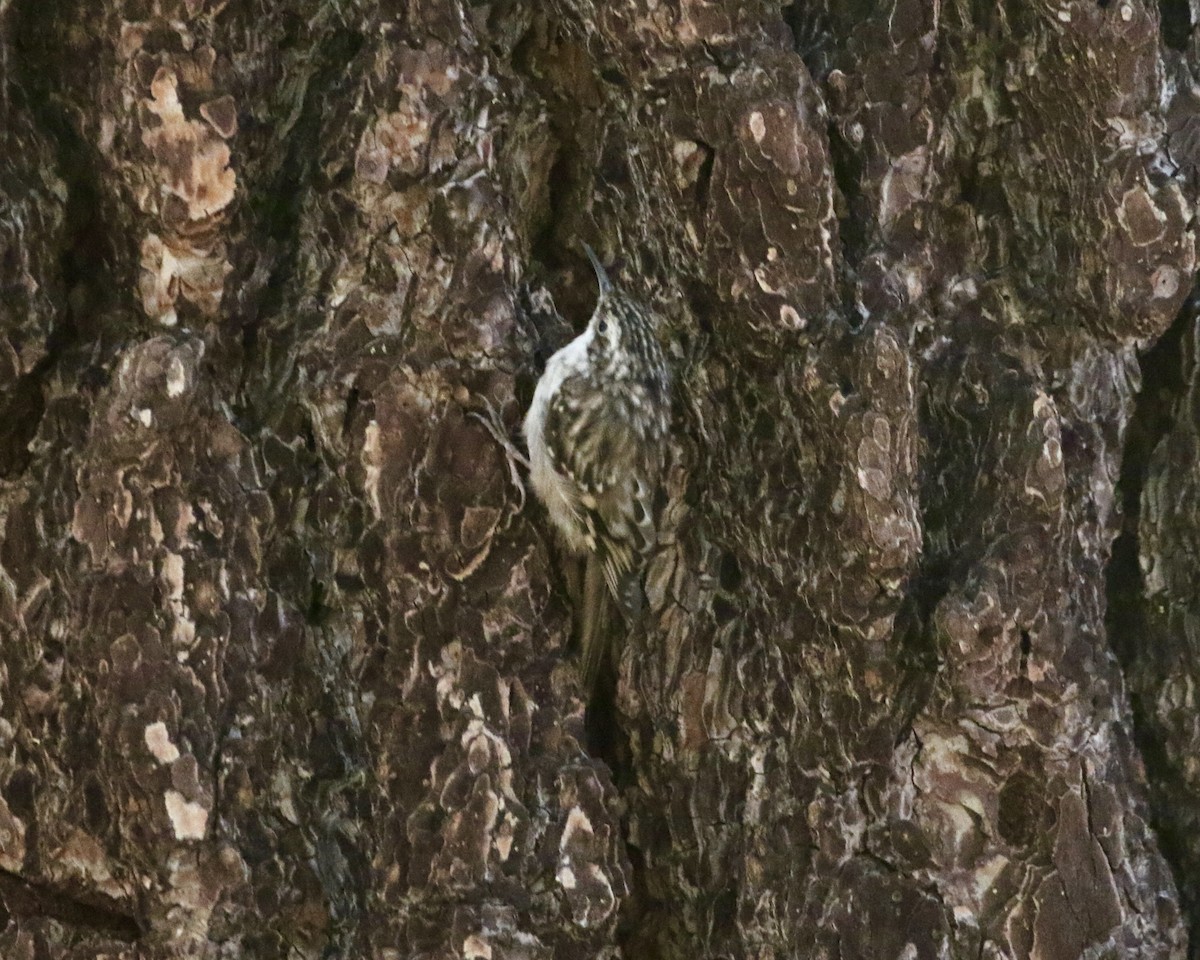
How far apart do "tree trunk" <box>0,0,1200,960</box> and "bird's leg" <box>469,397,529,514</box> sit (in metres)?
0.01

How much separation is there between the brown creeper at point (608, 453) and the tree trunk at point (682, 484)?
6 centimetres

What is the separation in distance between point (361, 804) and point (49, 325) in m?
0.78

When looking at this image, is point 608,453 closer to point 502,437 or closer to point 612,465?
point 612,465

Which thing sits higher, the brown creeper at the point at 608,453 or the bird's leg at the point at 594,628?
the brown creeper at the point at 608,453

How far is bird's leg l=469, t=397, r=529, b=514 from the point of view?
1835mm

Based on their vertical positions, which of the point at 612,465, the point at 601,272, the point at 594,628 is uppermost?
the point at 601,272

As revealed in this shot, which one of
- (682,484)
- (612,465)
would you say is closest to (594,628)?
(682,484)

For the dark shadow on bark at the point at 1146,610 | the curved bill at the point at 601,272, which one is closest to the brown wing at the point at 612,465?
the curved bill at the point at 601,272

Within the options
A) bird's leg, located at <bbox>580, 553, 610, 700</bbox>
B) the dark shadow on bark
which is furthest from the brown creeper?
the dark shadow on bark

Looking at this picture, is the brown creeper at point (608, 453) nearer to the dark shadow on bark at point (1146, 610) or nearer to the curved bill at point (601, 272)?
the curved bill at point (601, 272)

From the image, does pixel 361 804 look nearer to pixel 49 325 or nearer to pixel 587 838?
pixel 587 838

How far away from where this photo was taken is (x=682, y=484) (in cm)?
189

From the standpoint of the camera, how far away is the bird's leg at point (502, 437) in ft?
6.02

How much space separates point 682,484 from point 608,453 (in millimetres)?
394
